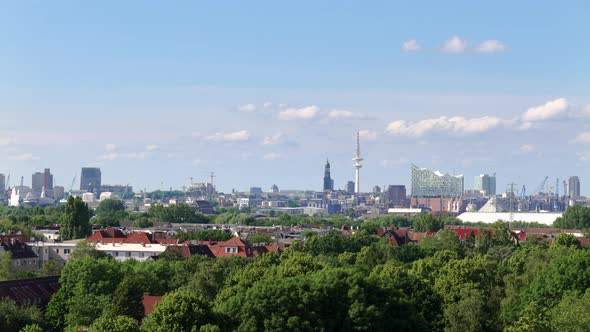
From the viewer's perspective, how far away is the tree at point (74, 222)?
124188 millimetres

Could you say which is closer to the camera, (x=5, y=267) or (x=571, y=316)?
(x=571, y=316)

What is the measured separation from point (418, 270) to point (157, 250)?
4035 centimetres

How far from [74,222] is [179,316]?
84.5m

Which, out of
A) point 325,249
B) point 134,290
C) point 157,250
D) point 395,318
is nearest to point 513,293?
point 395,318

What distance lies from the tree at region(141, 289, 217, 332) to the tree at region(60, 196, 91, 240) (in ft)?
267

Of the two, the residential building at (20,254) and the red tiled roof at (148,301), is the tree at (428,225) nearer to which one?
the residential building at (20,254)

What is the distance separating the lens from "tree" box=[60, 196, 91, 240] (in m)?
124

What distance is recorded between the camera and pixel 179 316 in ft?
141

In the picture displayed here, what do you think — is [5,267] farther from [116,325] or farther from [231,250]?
[116,325]

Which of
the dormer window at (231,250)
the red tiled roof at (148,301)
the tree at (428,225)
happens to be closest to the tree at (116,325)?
the red tiled roof at (148,301)

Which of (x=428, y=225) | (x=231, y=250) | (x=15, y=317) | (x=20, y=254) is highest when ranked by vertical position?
(x=428, y=225)

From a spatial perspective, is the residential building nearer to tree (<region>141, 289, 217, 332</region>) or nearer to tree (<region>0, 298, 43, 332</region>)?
tree (<region>0, 298, 43, 332</region>)

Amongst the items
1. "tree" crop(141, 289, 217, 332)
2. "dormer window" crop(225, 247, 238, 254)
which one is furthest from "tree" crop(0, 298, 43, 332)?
"dormer window" crop(225, 247, 238, 254)

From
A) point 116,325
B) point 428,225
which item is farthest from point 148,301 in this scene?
point 428,225
